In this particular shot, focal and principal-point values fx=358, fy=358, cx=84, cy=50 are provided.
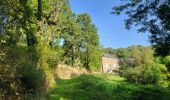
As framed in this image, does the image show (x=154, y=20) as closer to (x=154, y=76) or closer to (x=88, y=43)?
(x=154, y=76)

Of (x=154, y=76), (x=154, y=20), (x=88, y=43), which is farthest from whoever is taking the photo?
(x=88, y=43)

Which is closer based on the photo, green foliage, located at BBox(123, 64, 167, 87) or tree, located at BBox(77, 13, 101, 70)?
green foliage, located at BBox(123, 64, 167, 87)

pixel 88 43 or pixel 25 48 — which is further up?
pixel 88 43

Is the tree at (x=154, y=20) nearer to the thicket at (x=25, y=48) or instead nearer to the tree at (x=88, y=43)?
the thicket at (x=25, y=48)

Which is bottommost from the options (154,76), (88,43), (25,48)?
(154,76)

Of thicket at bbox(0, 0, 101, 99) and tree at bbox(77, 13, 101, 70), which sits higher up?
tree at bbox(77, 13, 101, 70)

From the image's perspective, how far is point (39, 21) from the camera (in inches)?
1162

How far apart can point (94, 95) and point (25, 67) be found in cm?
500

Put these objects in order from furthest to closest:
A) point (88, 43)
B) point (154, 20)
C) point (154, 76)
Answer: point (88, 43) < point (154, 76) < point (154, 20)

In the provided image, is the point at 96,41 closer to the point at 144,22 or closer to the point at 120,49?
the point at 144,22

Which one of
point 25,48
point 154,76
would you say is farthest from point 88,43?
point 25,48

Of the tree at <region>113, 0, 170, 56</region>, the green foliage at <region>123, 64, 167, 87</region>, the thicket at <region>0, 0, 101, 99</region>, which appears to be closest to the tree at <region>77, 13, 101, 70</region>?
the green foliage at <region>123, 64, 167, 87</region>

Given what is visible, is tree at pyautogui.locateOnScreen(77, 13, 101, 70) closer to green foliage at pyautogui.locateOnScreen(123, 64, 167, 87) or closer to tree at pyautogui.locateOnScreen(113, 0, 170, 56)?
green foliage at pyautogui.locateOnScreen(123, 64, 167, 87)

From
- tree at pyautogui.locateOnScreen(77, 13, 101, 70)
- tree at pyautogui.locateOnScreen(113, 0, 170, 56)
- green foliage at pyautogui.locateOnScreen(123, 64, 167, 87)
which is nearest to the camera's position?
tree at pyautogui.locateOnScreen(113, 0, 170, 56)
